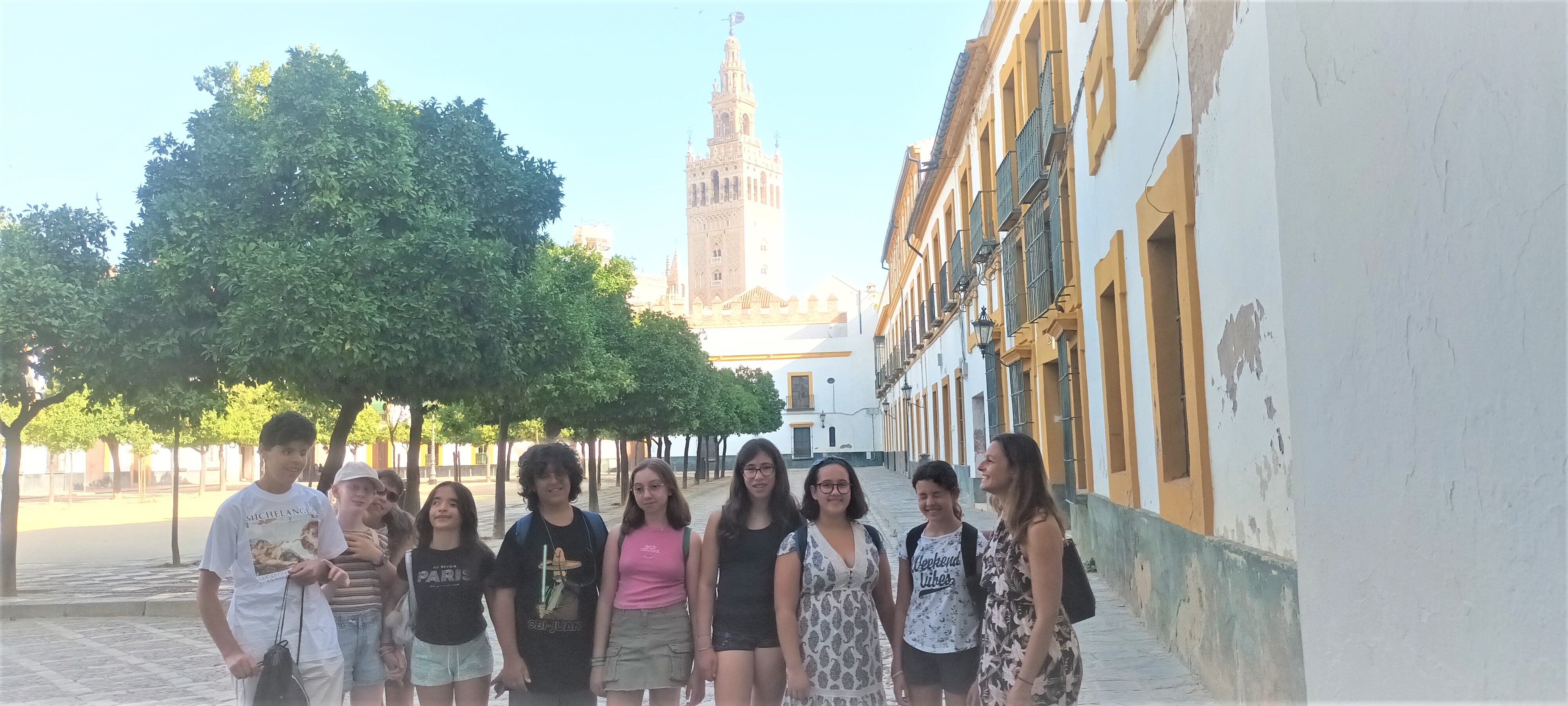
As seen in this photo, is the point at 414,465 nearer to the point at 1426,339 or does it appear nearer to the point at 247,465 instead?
the point at 1426,339

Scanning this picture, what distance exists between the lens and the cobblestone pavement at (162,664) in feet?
21.2

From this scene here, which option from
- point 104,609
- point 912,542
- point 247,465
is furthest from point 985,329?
point 247,465

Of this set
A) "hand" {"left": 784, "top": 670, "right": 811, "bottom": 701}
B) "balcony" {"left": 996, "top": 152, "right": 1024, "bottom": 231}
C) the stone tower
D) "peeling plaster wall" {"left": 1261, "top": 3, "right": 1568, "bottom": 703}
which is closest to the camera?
"peeling plaster wall" {"left": 1261, "top": 3, "right": 1568, "bottom": 703}

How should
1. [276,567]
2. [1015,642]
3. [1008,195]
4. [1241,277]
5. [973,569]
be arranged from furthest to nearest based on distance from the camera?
[1008,195] < [1241,277] < [973,569] < [276,567] < [1015,642]

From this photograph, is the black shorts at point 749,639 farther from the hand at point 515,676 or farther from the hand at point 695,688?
the hand at point 515,676

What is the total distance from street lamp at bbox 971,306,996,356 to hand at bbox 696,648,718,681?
40.8ft

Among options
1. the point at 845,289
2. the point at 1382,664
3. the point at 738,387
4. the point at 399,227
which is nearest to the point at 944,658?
the point at 1382,664

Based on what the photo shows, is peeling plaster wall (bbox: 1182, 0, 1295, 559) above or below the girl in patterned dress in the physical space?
above

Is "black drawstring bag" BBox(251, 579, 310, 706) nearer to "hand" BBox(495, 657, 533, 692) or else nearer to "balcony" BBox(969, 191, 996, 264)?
"hand" BBox(495, 657, 533, 692)

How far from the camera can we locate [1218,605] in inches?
222

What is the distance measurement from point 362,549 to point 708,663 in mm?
1382

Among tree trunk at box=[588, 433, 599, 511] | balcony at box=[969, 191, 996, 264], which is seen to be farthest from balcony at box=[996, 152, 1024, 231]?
tree trunk at box=[588, 433, 599, 511]

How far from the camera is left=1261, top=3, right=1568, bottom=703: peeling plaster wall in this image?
3.24 metres

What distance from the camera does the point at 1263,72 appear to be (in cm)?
442
